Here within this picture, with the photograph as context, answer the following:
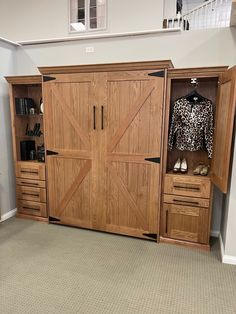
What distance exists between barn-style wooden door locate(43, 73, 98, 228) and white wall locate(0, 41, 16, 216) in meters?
0.75

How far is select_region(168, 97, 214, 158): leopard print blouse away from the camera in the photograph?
2688 millimetres

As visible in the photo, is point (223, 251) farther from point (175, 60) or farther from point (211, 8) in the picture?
point (211, 8)

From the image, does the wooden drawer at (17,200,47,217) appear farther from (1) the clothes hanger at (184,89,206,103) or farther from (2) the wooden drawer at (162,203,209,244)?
(1) the clothes hanger at (184,89,206,103)

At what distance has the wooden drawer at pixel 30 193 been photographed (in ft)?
11.0

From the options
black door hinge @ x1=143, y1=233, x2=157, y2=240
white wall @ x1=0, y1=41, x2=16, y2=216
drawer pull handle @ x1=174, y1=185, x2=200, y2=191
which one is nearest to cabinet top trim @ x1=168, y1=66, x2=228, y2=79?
drawer pull handle @ x1=174, y1=185, x2=200, y2=191

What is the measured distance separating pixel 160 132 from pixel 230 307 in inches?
68.1

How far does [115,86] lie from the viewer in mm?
2729

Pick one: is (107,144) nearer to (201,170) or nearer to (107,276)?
(201,170)

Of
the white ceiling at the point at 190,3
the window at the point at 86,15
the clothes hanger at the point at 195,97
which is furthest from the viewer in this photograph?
the white ceiling at the point at 190,3

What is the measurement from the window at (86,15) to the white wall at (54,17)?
15cm

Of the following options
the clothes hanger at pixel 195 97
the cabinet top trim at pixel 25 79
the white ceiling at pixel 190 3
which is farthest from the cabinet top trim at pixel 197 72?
the white ceiling at pixel 190 3

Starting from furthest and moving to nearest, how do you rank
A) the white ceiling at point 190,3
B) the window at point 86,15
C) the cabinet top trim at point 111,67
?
the white ceiling at point 190,3 < the window at point 86,15 < the cabinet top trim at point 111,67

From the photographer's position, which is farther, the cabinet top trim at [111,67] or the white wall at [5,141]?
the white wall at [5,141]

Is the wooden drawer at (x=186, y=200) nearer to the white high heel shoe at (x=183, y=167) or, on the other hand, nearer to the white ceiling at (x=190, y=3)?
the white high heel shoe at (x=183, y=167)
